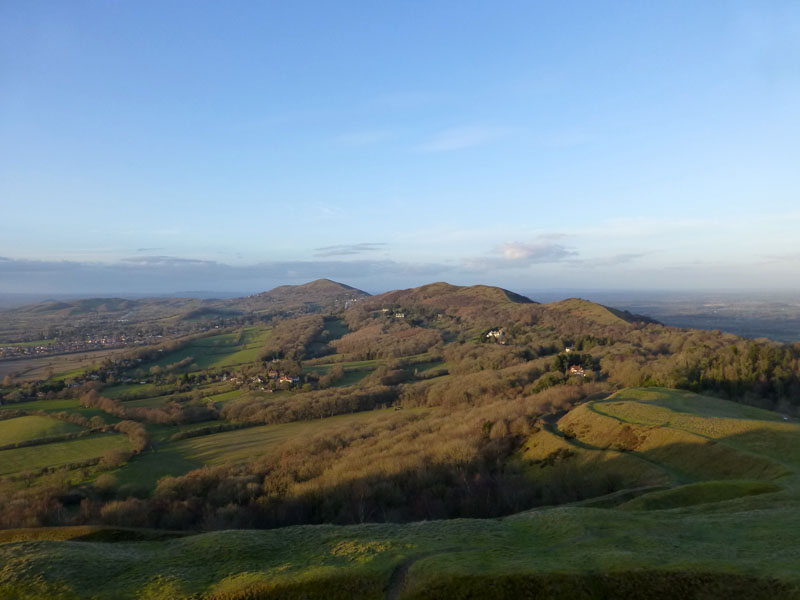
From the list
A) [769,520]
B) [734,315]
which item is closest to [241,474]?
[769,520]

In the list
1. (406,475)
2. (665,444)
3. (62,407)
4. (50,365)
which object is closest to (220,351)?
(50,365)

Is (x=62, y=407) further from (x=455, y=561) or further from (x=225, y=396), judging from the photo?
(x=455, y=561)

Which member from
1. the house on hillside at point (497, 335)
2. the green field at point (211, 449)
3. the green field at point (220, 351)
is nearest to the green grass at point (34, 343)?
the green field at point (220, 351)

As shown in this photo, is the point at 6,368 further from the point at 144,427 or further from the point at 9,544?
the point at 9,544

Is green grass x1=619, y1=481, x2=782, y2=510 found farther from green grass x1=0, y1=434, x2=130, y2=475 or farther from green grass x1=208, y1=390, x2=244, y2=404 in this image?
green grass x1=208, y1=390, x2=244, y2=404

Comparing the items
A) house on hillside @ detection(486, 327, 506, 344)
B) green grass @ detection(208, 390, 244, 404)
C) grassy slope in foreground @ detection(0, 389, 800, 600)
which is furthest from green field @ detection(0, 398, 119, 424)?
house on hillside @ detection(486, 327, 506, 344)
